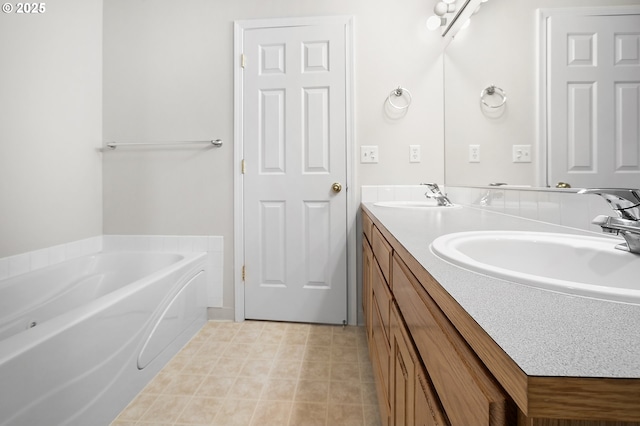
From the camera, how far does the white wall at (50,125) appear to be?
1.56 meters

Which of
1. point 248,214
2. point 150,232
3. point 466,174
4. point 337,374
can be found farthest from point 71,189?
point 466,174

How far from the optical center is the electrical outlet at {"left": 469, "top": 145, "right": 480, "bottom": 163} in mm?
1541

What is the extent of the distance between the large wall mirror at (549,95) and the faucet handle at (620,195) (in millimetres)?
165

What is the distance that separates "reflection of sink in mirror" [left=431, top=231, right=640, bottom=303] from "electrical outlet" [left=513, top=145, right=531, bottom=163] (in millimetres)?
502

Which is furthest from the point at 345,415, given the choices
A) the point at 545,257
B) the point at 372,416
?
the point at 545,257

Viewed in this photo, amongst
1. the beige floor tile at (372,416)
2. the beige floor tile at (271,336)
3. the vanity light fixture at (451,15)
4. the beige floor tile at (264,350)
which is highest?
the vanity light fixture at (451,15)

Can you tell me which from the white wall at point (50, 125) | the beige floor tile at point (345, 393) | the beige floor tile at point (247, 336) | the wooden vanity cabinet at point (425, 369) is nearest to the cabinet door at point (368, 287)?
the beige floor tile at point (345, 393)

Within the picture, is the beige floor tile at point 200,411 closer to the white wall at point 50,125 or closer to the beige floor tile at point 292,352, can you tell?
the beige floor tile at point 292,352

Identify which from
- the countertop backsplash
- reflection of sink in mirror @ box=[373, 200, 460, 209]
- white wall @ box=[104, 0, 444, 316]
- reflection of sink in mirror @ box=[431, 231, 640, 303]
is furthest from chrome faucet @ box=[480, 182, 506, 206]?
reflection of sink in mirror @ box=[431, 231, 640, 303]

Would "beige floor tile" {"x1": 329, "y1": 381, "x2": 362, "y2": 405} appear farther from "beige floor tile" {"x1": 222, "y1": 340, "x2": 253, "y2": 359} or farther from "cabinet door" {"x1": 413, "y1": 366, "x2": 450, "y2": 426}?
"cabinet door" {"x1": 413, "y1": 366, "x2": 450, "y2": 426}

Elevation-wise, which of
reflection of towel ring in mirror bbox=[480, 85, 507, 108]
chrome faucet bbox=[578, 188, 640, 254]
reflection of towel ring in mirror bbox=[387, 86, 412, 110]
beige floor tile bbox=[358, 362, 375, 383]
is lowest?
beige floor tile bbox=[358, 362, 375, 383]

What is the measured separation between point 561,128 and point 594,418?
98 cm

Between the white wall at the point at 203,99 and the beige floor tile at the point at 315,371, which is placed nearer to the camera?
the beige floor tile at the point at 315,371

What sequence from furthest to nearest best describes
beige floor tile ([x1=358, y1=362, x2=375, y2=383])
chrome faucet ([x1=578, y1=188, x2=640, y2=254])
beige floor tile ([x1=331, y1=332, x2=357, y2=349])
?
beige floor tile ([x1=331, y1=332, x2=357, y2=349]) < beige floor tile ([x1=358, y1=362, x2=375, y2=383]) < chrome faucet ([x1=578, y1=188, x2=640, y2=254])
